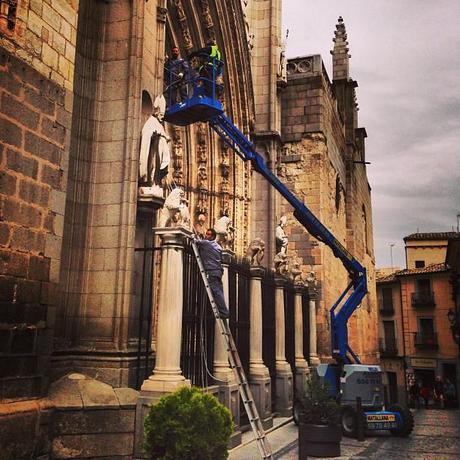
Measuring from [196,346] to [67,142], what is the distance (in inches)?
151

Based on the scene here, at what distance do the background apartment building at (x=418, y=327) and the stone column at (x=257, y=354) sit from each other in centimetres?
2343

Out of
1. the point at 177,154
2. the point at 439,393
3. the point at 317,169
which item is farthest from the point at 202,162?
the point at 439,393

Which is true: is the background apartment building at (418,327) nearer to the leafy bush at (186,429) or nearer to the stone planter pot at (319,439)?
the stone planter pot at (319,439)

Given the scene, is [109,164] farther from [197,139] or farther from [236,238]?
[236,238]

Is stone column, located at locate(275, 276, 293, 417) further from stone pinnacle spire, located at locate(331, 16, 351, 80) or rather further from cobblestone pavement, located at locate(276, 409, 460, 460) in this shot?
stone pinnacle spire, located at locate(331, 16, 351, 80)

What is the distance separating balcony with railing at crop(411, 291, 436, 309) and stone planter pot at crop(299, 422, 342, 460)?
93.4ft

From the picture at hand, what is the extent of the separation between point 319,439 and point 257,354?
9.60 ft

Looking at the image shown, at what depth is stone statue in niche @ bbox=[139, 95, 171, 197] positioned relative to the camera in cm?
768

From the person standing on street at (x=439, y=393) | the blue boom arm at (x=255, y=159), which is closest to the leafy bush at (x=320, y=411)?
the blue boom arm at (x=255, y=159)

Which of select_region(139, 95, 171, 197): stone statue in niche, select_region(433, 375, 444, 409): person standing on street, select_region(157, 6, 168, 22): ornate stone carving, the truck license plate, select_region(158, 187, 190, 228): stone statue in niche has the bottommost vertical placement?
select_region(433, 375, 444, 409): person standing on street

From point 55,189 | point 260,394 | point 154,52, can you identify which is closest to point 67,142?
point 55,189

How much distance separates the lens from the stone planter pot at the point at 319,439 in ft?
25.9

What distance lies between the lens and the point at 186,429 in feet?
16.6

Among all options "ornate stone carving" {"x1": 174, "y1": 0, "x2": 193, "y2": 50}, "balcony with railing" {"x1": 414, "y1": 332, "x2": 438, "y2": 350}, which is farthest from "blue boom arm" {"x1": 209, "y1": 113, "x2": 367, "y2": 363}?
"balcony with railing" {"x1": 414, "y1": 332, "x2": 438, "y2": 350}
